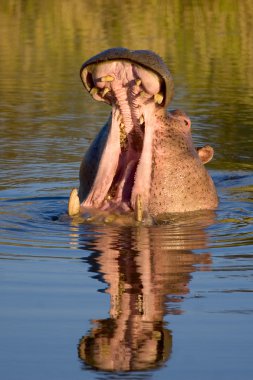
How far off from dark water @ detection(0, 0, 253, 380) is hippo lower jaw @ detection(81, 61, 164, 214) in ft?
0.60

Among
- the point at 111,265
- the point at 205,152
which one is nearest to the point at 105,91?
the point at 111,265

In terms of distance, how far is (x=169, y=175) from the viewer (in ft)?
22.0

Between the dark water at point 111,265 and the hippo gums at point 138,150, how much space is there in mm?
143

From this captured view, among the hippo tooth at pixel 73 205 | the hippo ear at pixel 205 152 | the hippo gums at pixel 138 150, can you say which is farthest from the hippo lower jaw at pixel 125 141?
the hippo ear at pixel 205 152

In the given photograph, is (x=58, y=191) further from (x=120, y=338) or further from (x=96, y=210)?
(x=120, y=338)

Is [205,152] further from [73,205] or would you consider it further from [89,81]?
[89,81]

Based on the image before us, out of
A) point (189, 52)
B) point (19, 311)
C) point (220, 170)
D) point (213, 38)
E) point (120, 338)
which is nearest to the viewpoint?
point (120, 338)

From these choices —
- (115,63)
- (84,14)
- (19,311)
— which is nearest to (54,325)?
(19,311)

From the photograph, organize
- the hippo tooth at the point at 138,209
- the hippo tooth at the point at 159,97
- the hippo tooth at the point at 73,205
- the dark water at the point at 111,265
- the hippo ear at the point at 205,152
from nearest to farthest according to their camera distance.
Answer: the dark water at the point at 111,265
the hippo tooth at the point at 159,97
the hippo tooth at the point at 138,209
the hippo tooth at the point at 73,205
the hippo ear at the point at 205,152

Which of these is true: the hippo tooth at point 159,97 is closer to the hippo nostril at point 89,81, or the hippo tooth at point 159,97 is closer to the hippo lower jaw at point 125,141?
the hippo lower jaw at point 125,141

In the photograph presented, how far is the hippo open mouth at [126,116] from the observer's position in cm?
598

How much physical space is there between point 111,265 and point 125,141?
3.63 feet

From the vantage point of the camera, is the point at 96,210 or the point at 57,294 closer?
the point at 57,294

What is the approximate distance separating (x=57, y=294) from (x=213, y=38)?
13.1 meters
